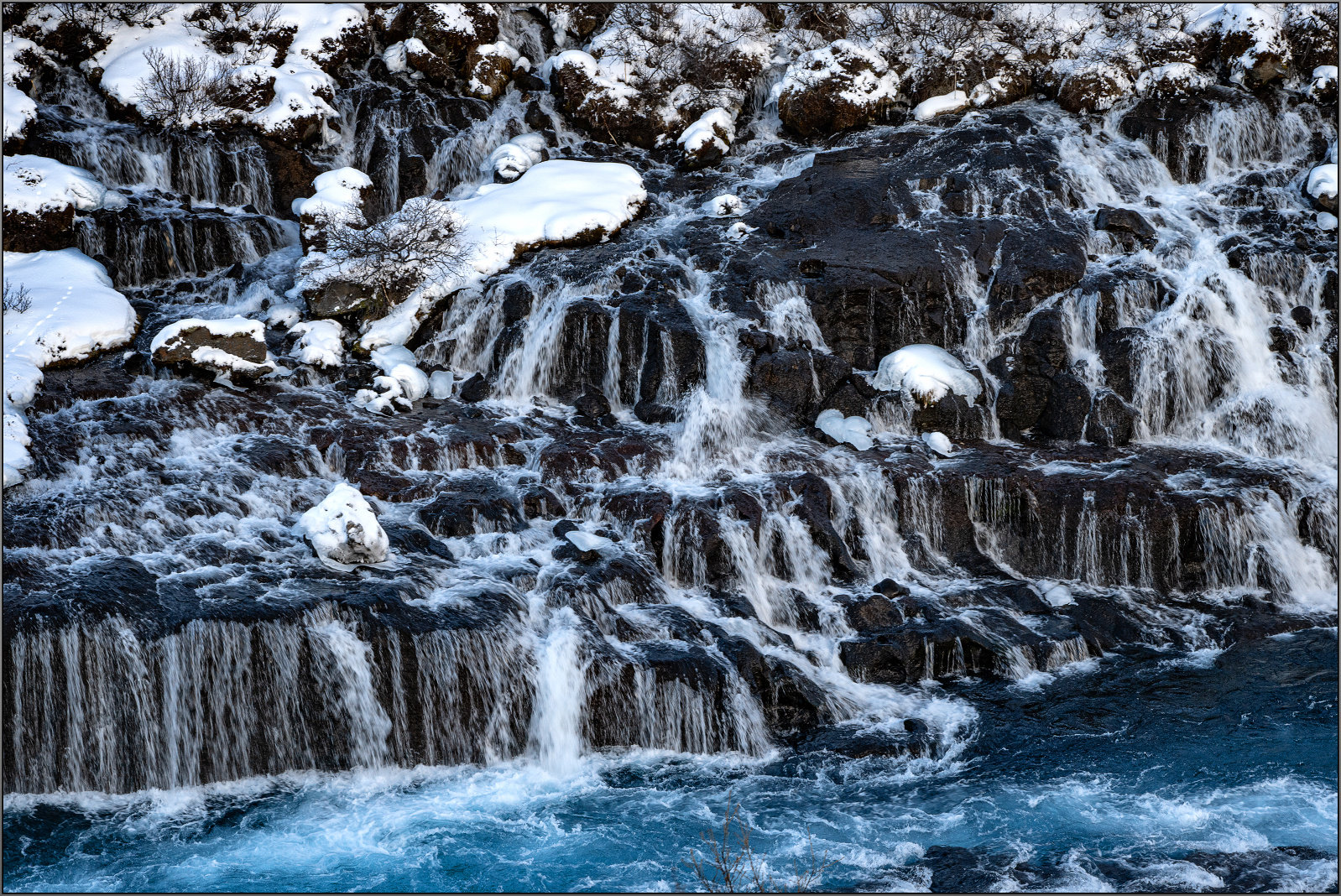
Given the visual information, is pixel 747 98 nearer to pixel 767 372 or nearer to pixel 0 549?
pixel 767 372

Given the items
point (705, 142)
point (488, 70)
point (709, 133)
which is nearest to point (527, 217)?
point (705, 142)

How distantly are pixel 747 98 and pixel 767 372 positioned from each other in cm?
937

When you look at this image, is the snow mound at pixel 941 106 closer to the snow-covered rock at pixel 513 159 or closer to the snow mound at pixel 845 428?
the snow-covered rock at pixel 513 159

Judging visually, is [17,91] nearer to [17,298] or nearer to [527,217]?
[17,298]

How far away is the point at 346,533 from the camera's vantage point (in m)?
12.0

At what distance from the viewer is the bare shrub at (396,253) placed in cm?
1725

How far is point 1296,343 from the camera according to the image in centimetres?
1639

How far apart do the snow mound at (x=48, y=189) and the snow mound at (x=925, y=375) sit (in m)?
13.3

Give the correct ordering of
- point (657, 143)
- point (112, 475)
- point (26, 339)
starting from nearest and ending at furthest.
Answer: point (112, 475) < point (26, 339) < point (657, 143)

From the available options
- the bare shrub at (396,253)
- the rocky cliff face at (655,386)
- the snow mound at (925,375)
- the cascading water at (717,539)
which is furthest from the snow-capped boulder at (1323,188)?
the bare shrub at (396,253)

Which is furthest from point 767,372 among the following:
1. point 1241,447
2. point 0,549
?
point 0,549

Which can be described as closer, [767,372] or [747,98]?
[767,372]

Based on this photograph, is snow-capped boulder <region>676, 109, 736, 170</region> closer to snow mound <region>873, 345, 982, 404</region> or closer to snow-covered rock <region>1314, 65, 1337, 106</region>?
snow mound <region>873, 345, 982, 404</region>

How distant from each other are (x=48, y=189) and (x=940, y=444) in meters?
14.9
